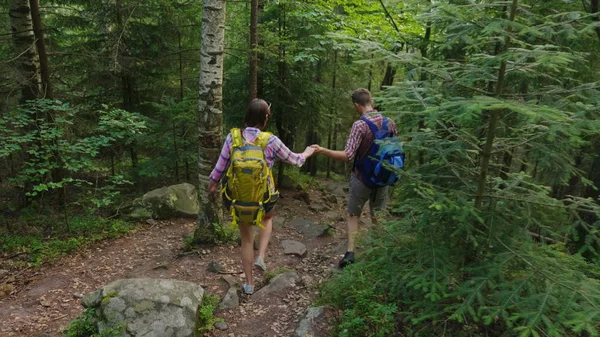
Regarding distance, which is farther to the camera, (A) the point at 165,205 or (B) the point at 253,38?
(A) the point at 165,205

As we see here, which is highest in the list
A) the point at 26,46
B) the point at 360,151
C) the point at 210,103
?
the point at 26,46

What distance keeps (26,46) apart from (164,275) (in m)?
6.26

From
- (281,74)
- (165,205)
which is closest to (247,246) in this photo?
(165,205)

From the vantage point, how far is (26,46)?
7.79m

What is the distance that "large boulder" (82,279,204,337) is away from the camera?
150 inches

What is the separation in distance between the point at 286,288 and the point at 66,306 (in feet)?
10.1

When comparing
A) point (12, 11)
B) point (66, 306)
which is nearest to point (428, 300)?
point (66, 306)

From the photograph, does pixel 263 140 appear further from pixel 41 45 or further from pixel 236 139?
pixel 41 45

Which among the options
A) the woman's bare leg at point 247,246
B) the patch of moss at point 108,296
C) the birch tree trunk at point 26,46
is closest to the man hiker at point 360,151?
the woman's bare leg at point 247,246

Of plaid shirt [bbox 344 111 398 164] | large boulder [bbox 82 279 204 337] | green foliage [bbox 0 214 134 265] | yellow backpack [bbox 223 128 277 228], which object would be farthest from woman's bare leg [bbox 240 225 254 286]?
green foliage [bbox 0 214 134 265]

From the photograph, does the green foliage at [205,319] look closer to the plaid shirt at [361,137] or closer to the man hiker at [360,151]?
the man hiker at [360,151]

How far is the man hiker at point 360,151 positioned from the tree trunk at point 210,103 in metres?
2.38

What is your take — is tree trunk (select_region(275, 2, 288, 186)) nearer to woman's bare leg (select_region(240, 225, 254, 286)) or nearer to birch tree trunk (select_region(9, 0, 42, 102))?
birch tree trunk (select_region(9, 0, 42, 102))

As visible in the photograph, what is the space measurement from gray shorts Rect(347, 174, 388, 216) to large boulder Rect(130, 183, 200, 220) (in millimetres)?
4644
